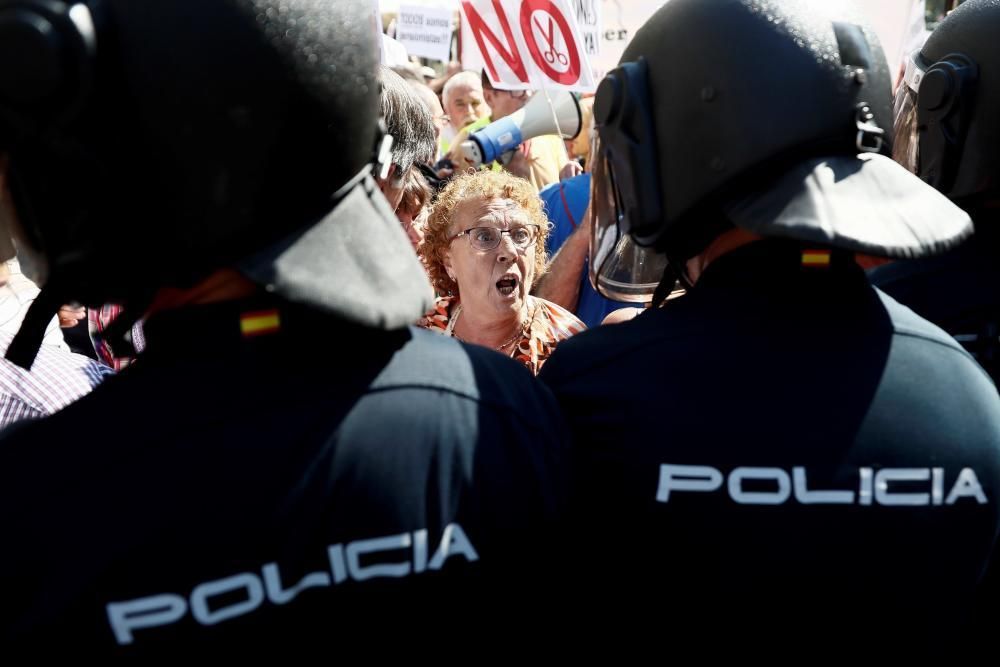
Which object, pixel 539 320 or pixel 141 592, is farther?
pixel 539 320

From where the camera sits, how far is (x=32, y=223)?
4.22 ft

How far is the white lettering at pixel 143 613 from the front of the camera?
116 centimetres

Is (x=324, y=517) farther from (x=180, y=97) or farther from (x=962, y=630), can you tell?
(x=962, y=630)

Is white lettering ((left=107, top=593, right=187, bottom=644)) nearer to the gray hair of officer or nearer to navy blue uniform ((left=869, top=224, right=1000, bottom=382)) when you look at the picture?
navy blue uniform ((left=869, top=224, right=1000, bottom=382))

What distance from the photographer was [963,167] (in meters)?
2.29

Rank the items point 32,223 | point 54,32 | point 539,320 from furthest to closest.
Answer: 1. point 539,320
2. point 32,223
3. point 54,32

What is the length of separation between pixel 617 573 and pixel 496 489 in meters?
0.32

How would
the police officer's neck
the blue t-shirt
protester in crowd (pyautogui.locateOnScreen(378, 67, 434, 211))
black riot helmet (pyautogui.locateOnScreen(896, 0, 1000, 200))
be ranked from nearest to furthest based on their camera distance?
the police officer's neck → black riot helmet (pyautogui.locateOnScreen(896, 0, 1000, 200)) → protester in crowd (pyautogui.locateOnScreen(378, 67, 434, 211)) → the blue t-shirt

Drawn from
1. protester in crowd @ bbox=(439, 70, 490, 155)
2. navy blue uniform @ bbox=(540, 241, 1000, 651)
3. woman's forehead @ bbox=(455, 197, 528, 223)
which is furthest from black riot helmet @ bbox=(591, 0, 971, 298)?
protester in crowd @ bbox=(439, 70, 490, 155)

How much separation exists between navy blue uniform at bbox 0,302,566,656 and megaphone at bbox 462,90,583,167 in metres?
3.28

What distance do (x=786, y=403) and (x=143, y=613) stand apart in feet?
3.11

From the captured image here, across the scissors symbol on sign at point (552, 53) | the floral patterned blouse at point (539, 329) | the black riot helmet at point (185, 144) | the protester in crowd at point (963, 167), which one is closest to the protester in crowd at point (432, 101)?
the scissors symbol on sign at point (552, 53)

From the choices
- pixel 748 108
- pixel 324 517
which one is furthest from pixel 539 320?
pixel 324 517

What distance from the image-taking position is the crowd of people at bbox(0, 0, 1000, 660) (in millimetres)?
1188
